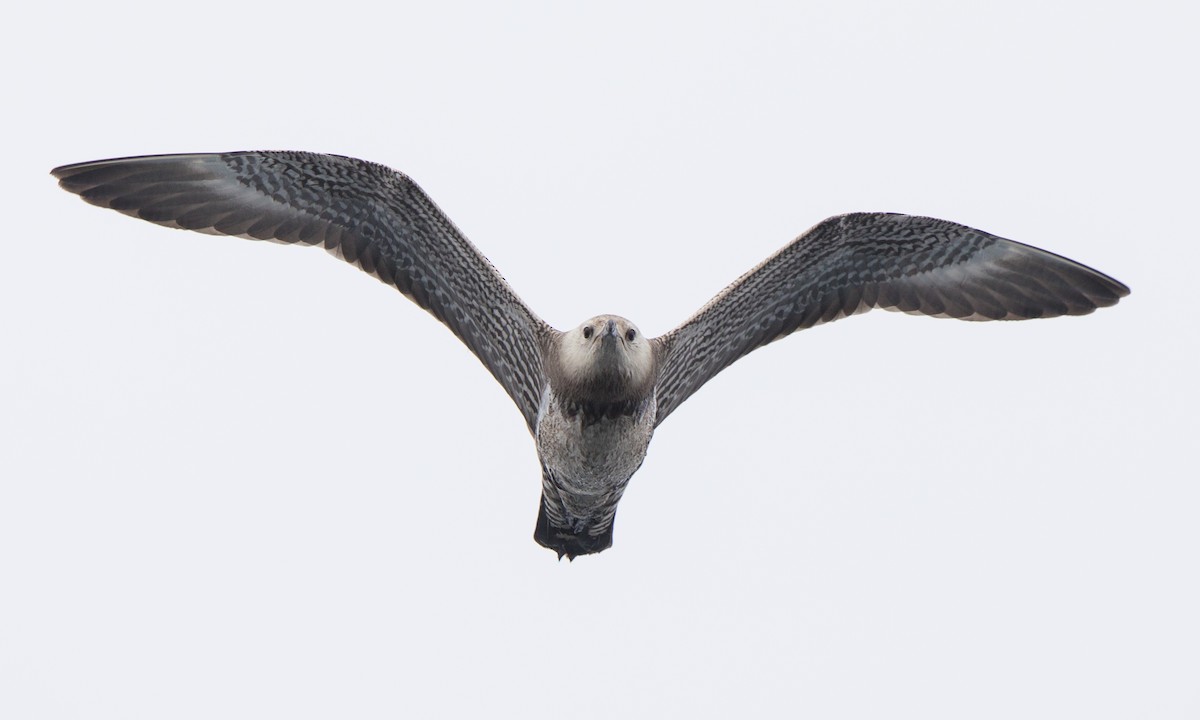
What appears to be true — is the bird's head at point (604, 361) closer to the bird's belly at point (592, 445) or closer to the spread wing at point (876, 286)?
the bird's belly at point (592, 445)

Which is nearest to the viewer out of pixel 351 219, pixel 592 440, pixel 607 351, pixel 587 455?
pixel 607 351

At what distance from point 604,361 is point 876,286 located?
305 cm

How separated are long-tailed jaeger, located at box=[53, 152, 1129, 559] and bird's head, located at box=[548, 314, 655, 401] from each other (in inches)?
7.2

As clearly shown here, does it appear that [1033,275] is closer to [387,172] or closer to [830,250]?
[830,250]

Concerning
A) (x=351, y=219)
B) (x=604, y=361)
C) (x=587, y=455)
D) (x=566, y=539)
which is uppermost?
(x=351, y=219)

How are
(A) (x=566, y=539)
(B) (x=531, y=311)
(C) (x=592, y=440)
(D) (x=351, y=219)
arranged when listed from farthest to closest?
(A) (x=566, y=539) → (D) (x=351, y=219) → (B) (x=531, y=311) → (C) (x=592, y=440)

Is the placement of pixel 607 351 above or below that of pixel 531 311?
below

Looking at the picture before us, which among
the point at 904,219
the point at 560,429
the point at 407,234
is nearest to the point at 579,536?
the point at 560,429

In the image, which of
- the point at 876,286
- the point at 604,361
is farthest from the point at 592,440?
the point at 876,286

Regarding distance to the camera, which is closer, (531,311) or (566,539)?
(531,311)

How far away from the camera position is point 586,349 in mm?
11031

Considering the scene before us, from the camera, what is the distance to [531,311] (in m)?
12.3

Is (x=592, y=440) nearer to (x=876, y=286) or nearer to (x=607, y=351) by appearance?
(x=607, y=351)

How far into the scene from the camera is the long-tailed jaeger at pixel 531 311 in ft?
39.3
